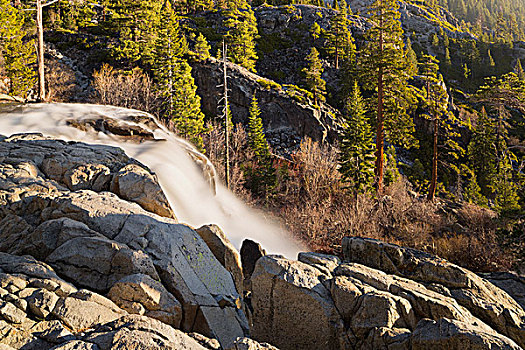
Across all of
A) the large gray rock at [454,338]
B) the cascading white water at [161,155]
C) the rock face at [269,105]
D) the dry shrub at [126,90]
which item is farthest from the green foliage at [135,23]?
the large gray rock at [454,338]

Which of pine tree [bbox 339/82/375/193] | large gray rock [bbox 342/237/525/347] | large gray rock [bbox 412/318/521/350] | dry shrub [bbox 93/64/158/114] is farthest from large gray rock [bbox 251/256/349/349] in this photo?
dry shrub [bbox 93/64/158/114]

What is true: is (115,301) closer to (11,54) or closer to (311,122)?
(11,54)

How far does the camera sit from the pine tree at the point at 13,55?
3432 cm

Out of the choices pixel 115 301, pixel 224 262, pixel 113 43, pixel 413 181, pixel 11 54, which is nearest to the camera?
pixel 115 301

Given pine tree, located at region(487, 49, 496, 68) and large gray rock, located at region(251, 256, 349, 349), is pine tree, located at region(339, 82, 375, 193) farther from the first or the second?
pine tree, located at region(487, 49, 496, 68)

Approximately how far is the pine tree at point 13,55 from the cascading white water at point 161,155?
18.8 m

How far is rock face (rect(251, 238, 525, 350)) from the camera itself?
845 cm

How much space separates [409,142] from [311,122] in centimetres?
2048

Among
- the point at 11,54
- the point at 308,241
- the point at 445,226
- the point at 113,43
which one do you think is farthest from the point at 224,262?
the point at 113,43

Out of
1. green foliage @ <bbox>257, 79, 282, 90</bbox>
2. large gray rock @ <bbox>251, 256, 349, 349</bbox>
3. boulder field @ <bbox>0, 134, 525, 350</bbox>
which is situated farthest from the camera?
green foliage @ <bbox>257, 79, 282, 90</bbox>

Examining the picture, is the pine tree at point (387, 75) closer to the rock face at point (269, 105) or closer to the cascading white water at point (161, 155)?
the cascading white water at point (161, 155)

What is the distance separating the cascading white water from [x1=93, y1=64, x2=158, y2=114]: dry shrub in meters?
14.2

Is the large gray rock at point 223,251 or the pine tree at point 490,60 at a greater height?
the pine tree at point 490,60

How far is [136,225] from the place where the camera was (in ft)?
31.0
